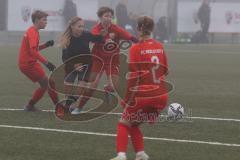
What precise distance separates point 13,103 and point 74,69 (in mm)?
1877

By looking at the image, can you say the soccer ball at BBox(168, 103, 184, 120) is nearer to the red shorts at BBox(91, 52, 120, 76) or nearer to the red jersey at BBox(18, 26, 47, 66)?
the red shorts at BBox(91, 52, 120, 76)

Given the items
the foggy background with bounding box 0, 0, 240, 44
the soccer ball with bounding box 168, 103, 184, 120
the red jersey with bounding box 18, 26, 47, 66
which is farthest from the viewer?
the foggy background with bounding box 0, 0, 240, 44

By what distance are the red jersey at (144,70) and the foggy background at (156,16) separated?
30409 millimetres

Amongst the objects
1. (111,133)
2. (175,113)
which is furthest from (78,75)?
(111,133)

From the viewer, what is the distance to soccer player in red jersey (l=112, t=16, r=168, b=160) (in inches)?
298

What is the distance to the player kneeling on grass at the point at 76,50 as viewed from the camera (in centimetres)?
1131

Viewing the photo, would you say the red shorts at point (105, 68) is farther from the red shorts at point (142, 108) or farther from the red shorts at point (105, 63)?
the red shorts at point (142, 108)

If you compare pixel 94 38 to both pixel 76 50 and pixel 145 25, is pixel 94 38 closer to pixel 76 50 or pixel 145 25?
pixel 76 50

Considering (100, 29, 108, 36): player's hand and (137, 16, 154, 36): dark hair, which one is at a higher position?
(137, 16, 154, 36): dark hair

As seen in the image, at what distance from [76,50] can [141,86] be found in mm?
3887

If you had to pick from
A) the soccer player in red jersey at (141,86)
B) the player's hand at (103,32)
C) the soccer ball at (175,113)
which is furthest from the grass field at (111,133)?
the player's hand at (103,32)

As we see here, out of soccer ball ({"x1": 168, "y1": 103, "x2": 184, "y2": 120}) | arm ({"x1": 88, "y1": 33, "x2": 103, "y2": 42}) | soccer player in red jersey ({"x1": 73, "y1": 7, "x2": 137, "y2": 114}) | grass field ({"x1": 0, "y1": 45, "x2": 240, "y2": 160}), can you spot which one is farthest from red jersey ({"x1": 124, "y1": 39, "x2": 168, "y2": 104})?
soccer player in red jersey ({"x1": 73, "y1": 7, "x2": 137, "y2": 114})

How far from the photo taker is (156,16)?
4366cm

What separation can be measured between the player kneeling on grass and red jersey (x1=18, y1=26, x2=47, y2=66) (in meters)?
0.44
